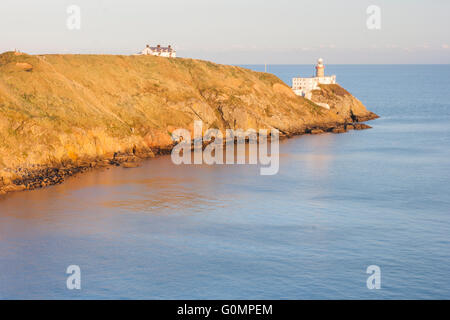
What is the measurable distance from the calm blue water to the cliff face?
224 inches

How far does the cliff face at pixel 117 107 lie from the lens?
71688mm

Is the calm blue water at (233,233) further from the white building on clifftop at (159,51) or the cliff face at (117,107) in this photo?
the white building on clifftop at (159,51)

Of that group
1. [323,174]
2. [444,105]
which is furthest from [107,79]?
[444,105]

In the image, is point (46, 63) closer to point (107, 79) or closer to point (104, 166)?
point (107, 79)

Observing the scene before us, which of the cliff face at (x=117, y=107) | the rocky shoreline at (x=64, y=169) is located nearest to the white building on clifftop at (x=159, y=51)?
the cliff face at (x=117, y=107)

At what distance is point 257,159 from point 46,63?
3542cm

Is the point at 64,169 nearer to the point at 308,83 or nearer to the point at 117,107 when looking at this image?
the point at 117,107

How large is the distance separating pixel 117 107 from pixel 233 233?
5132 cm

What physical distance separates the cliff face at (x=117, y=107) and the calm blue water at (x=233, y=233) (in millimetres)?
5693

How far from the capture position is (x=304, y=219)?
2117 inches

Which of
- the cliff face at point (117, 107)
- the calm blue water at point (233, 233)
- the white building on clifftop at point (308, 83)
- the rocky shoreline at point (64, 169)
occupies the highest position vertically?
the white building on clifftop at point (308, 83)

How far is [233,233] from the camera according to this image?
163ft

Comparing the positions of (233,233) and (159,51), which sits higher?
(159,51)

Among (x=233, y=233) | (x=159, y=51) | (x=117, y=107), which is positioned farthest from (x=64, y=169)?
(x=159, y=51)
